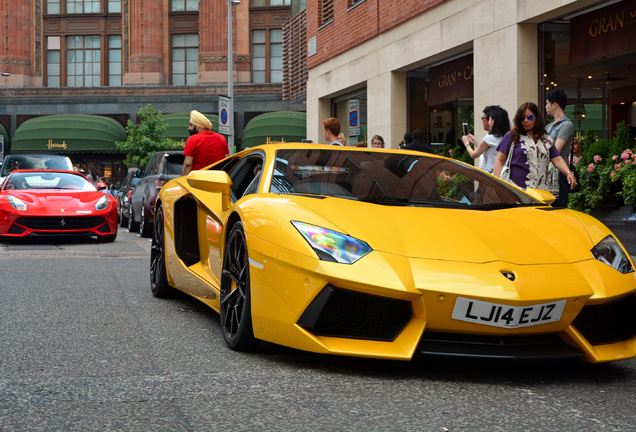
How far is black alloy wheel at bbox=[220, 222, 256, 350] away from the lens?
4.29m

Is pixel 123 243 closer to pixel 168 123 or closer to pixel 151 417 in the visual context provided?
pixel 151 417

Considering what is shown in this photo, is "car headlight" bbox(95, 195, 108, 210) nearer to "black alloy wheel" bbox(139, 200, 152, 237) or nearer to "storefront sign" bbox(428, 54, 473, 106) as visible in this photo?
"black alloy wheel" bbox(139, 200, 152, 237)

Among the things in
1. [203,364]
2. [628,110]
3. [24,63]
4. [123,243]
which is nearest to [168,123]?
[24,63]

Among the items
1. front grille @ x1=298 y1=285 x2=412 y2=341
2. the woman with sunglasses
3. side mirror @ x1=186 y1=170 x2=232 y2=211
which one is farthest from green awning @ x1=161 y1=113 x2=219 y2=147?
front grille @ x1=298 y1=285 x2=412 y2=341

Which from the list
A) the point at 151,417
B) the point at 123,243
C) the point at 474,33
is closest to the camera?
the point at 151,417

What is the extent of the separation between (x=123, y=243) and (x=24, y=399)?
9.83 metres

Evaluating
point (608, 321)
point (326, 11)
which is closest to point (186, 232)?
point (608, 321)

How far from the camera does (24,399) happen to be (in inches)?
136

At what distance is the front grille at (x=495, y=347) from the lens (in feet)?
12.1

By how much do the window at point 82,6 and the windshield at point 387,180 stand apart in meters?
41.2

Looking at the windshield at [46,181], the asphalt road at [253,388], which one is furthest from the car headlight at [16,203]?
the asphalt road at [253,388]

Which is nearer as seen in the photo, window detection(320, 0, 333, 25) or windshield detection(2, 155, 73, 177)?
windshield detection(2, 155, 73, 177)

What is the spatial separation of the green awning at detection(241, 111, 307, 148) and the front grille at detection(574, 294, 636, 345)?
115ft

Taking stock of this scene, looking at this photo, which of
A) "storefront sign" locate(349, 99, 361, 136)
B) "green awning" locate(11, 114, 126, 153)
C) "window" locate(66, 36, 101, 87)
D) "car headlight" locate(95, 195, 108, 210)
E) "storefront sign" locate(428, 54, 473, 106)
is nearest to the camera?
"car headlight" locate(95, 195, 108, 210)
